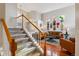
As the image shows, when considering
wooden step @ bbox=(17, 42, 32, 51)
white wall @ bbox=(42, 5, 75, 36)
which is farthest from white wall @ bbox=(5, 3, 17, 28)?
white wall @ bbox=(42, 5, 75, 36)

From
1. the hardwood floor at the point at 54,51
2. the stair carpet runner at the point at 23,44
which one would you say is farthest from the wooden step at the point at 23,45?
the hardwood floor at the point at 54,51

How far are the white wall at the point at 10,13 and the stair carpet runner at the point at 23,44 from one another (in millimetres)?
81

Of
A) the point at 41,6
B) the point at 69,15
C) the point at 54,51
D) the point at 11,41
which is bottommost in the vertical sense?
the point at 54,51

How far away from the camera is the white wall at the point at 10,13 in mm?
1398

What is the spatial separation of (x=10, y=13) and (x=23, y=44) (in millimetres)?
451

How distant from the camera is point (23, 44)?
4.89 ft

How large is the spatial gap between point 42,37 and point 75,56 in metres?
0.51

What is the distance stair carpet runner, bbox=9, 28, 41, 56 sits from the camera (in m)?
1.45

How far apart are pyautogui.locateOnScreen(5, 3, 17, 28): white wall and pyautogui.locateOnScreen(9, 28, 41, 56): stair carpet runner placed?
0.27ft

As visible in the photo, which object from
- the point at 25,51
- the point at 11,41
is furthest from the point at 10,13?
the point at 25,51

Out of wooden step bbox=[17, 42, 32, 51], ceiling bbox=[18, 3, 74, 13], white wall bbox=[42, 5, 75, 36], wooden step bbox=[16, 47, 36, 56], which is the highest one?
ceiling bbox=[18, 3, 74, 13]

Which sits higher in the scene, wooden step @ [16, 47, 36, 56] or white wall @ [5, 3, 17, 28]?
white wall @ [5, 3, 17, 28]

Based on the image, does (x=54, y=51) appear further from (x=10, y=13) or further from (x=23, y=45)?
(x=10, y=13)

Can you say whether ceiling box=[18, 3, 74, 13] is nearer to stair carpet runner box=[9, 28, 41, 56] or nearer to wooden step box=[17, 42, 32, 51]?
stair carpet runner box=[9, 28, 41, 56]
